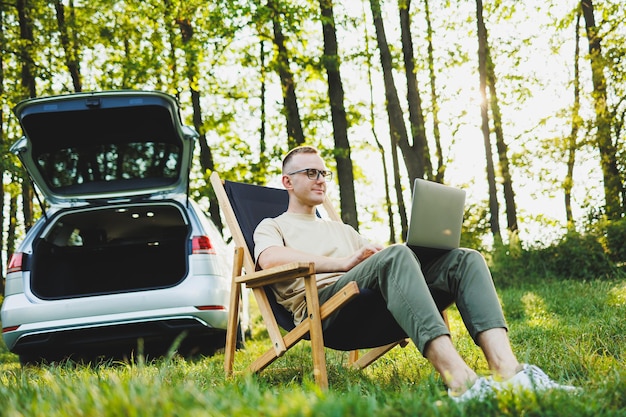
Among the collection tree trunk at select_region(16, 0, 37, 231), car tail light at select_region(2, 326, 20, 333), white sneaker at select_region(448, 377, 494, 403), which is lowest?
car tail light at select_region(2, 326, 20, 333)

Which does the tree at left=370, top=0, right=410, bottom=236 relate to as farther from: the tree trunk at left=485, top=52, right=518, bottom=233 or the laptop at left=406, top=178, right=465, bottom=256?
the laptop at left=406, top=178, right=465, bottom=256

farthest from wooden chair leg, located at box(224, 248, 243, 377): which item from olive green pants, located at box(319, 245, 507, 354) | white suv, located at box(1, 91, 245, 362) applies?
white suv, located at box(1, 91, 245, 362)

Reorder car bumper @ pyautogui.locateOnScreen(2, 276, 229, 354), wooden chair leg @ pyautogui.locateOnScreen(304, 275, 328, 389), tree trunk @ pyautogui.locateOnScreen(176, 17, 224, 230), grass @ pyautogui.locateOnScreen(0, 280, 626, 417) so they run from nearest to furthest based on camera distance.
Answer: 1. grass @ pyautogui.locateOnScreen(0, 280, 626, 417)
2. wooden chair leg @ pyautogui.locateOnScreen(304, 275, 328, 389)
3. car bumper @ pyautogui.locateOnScreen(2, 276, 229, 354)
4. tree trunk @ pyautogui.locateOnScreen(176, 17, 224, 230)

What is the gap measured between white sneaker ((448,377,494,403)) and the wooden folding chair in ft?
2.63

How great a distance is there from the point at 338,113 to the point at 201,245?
23.9ft

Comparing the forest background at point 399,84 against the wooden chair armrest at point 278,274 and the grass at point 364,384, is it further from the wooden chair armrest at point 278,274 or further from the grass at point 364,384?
the wooden chair armrest at point 278,274

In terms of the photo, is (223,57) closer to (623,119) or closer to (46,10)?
(46,10)

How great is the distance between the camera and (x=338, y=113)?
467 inches

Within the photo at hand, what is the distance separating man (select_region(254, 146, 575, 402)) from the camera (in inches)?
104

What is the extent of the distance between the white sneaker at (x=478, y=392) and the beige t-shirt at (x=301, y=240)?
135 cm

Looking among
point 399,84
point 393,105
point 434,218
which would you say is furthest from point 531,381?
point 399,84

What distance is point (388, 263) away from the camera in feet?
10.0

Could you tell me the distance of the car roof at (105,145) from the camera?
4.83 meters

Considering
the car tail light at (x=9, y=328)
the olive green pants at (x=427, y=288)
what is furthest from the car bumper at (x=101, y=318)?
the olive green pants at (x=427, y=288)
